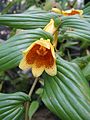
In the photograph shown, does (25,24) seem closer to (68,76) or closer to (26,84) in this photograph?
(68,76)

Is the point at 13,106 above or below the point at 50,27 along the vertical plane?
below

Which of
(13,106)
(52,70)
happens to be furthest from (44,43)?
(13,106)

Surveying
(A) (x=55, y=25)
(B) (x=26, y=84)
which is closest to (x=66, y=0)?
(B) (x=26, y=84)

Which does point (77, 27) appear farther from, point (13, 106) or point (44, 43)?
point (13, 106)

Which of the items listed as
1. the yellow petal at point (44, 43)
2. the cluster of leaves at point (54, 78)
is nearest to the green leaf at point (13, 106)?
the cluster of leaves at point (54, 78)

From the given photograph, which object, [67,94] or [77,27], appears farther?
[77,27]

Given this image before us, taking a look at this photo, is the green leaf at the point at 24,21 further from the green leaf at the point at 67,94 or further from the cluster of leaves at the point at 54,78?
the green leaf at the point at 67,94

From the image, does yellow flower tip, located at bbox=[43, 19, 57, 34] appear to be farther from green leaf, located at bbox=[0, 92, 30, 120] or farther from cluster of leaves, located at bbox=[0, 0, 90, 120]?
green leaf, located at bbox=[0, 92, 30, 120]
